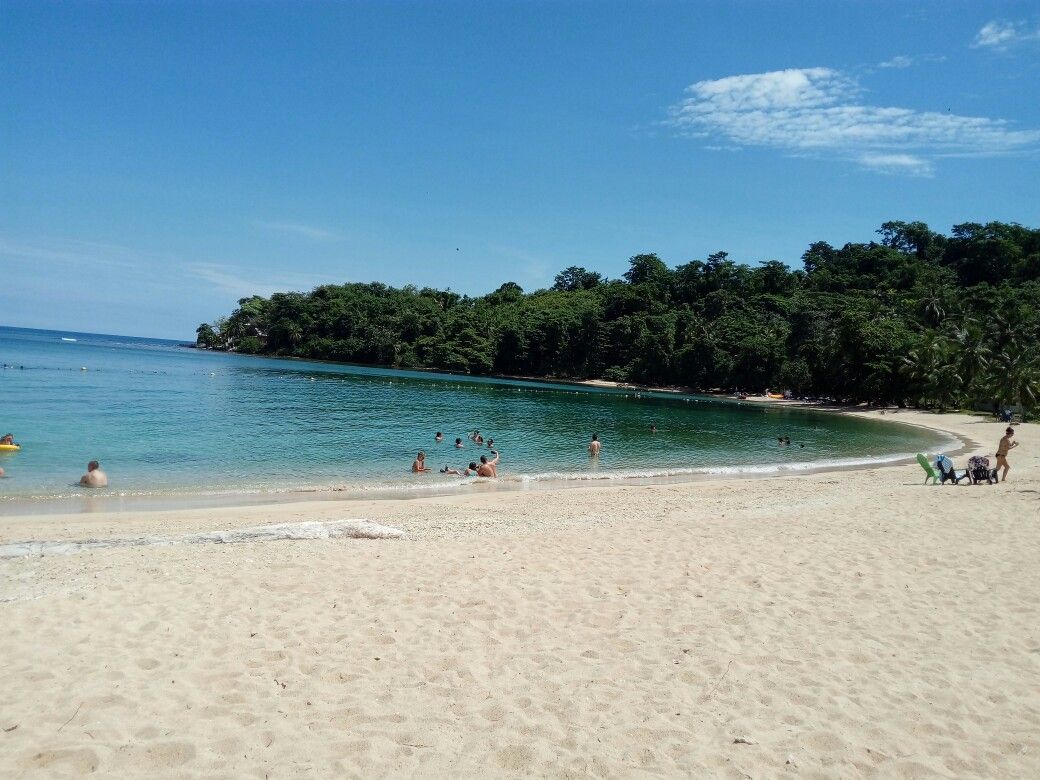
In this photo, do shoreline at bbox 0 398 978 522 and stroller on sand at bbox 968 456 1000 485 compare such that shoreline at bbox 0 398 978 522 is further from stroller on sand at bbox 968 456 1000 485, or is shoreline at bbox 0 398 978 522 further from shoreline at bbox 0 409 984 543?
stroller on sand at bbox 968 456 1000 485

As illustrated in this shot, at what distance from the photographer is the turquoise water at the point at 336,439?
806 inches

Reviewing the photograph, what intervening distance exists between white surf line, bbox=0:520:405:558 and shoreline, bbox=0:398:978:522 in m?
5.56

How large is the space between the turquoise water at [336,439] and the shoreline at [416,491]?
0.73ft

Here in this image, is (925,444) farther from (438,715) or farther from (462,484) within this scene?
(438,715)

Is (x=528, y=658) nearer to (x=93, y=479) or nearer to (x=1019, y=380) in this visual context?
(x=93, y=479)

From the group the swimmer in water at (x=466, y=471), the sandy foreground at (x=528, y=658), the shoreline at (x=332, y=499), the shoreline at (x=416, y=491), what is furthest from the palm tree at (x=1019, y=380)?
the sandy foreground at (x=528, y=658)

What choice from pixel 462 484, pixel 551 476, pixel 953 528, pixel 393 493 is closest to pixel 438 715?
pixel 953 528

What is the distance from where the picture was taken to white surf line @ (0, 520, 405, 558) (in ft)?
31.7

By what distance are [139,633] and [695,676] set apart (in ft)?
18.0

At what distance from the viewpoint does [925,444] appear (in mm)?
37750

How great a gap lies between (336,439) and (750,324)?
80.5 m

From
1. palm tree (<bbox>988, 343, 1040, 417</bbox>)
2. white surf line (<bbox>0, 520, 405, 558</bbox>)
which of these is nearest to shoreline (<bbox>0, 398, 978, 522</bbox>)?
white surf line (<bbox>0, 520, 405, 558</bbox>)

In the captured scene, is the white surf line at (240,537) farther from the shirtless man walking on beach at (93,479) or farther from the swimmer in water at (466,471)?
the swimmer in water at (466,471)

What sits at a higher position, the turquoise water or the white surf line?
the white surf line
